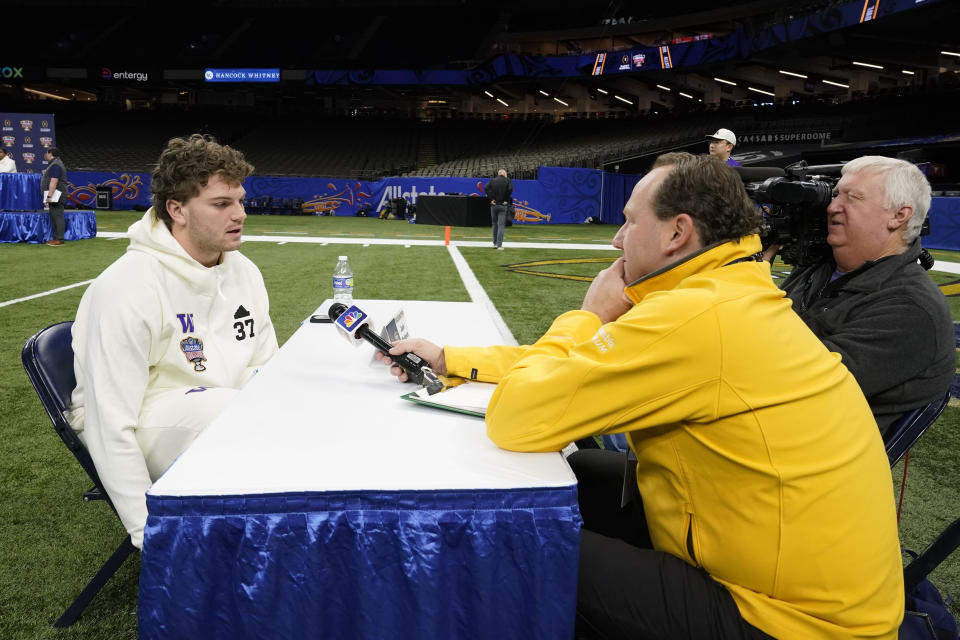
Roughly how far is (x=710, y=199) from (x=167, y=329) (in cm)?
165

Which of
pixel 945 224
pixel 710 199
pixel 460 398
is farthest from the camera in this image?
pixel 945 224

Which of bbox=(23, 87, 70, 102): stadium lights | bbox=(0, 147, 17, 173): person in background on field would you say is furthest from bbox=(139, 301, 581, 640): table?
bbox=(23, 87, 70, 102): stadium lights

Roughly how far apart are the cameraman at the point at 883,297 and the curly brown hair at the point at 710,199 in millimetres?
723

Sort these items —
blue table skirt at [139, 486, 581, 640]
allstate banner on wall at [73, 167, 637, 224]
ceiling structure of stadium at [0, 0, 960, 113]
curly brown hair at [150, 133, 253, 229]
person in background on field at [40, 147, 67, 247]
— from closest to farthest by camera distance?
blue table skirt at [139, 486, 581, 640] < curly brown hair at [150, 133, 253, 229] < person in background on field at [40, 147, 67, 247] < allstate banner on wall at [73, 167, 637, 224] < ceiling structure of stadium at [0, 0, 960, 113]

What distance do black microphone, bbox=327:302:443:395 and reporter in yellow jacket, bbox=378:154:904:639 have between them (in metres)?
0.39

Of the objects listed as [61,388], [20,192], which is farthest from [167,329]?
[20,192]

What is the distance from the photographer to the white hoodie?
184 cm

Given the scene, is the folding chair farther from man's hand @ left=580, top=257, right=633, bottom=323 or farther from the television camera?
the television camera

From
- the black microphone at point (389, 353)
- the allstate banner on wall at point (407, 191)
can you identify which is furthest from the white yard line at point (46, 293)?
the allstate banner on wall at point (407, 191)

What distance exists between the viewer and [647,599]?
4.62ft

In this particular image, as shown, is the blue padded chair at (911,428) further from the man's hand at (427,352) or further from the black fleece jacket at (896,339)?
the man's hand at (427,352)

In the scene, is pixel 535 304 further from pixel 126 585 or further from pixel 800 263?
pixel 126 585

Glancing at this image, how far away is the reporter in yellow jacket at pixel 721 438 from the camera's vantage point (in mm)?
1270

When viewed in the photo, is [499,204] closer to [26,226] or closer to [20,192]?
[26,226]
